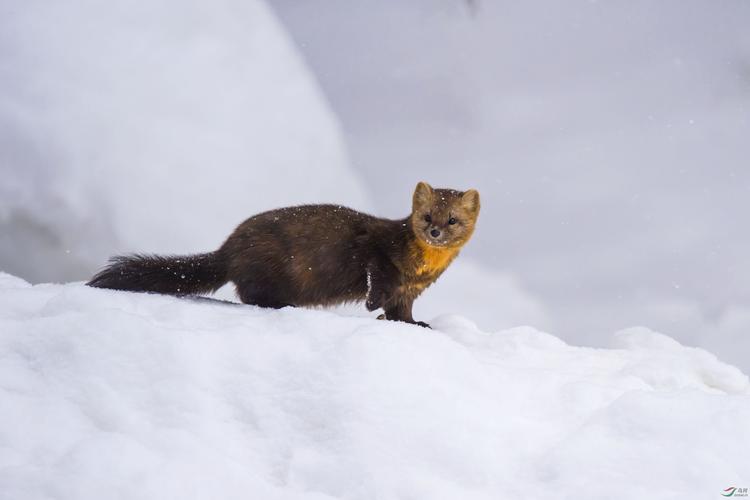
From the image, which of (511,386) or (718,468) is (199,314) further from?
(718,468)

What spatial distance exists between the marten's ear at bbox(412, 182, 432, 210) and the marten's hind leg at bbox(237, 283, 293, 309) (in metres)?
1.48

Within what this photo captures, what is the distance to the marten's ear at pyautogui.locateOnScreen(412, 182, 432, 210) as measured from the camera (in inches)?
258

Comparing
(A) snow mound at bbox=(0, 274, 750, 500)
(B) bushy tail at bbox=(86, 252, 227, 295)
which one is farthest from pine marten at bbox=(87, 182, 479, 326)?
(A) snow mound at bbox=(0, 274, 750, 500)

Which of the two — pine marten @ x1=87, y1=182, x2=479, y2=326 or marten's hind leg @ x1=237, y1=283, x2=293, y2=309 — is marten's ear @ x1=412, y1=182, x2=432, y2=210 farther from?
marten's hind leg @ x1=237, y1=283, x2=293, y2=309

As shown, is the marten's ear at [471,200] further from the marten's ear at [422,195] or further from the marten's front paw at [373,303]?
the marten's front paw at [373,303]

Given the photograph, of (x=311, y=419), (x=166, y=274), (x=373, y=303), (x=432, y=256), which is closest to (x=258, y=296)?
(x=166, y=274)

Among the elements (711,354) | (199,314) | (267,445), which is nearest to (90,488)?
(267,445)

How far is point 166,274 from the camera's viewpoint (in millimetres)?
6102

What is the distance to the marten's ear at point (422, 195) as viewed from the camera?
6559mm

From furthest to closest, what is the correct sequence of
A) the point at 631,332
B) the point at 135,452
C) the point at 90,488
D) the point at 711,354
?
the point at 631,332 < the point at 711,354 < the point at 135,452 < the point at 90,488

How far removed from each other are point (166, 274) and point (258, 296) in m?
0.78

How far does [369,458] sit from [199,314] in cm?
178

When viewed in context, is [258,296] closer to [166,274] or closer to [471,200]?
[166,274]

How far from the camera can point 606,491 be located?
328 cm
